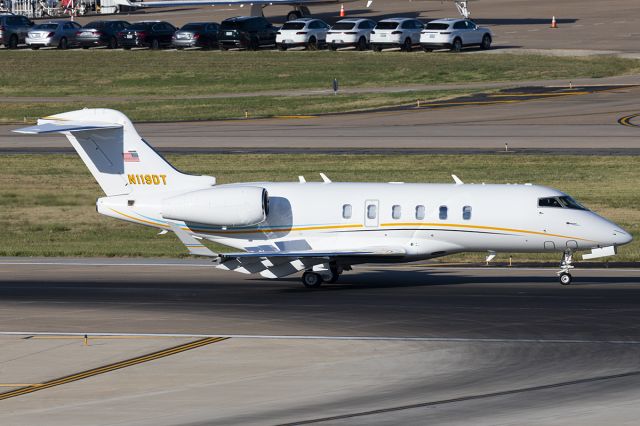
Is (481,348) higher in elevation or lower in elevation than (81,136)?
lower

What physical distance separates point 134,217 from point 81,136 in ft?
8.80

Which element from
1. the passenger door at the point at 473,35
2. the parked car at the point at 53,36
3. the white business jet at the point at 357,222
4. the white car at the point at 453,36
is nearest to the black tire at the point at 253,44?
the white car at the point at 453,36

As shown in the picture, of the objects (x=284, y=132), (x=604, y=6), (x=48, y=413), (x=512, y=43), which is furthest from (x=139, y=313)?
(x=604, y=6)

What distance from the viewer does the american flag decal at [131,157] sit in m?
33.6

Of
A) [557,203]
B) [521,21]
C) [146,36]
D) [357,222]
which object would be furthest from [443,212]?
[521,21]

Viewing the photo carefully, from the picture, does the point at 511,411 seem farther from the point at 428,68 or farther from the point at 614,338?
the point at 428,68

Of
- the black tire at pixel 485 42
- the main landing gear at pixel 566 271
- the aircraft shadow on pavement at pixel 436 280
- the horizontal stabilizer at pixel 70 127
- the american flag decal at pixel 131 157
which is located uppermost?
the horizontal stabilizer at pixel 70 127

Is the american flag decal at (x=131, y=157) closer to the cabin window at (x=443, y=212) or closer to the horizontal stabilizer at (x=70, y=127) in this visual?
the horizontal stabilizer at (x=70, y=127)

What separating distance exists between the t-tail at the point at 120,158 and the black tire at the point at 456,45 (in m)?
52.6

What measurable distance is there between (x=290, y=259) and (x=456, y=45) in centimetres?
5488

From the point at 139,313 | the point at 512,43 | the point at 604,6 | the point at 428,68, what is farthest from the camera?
the point at 604,6

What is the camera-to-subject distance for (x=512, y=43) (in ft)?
288

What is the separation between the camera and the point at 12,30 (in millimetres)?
97062

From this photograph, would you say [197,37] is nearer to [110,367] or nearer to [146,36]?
[146,36]
